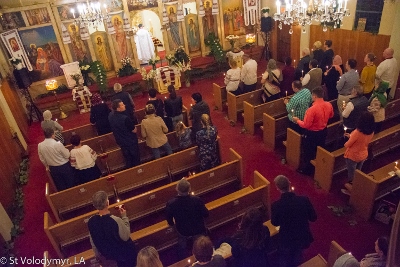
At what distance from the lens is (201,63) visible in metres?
12.2

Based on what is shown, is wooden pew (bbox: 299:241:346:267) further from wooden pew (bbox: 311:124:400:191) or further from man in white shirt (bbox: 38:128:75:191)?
man in white shirt (bbox: 38:128:75:191)

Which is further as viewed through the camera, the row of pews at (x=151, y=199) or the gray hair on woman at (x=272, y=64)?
Answer: the gray hair on woman at (x=272, y=64)

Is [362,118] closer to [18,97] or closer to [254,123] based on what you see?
[254,123]

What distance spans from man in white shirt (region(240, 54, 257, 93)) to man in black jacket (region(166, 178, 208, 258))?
16.3 feet

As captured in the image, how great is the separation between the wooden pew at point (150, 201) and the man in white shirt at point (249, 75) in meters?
3.16

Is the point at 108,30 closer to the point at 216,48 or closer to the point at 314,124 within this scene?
the point at 216,48

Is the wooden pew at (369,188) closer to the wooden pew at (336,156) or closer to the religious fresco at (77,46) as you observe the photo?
the wooden pew at (336,156)

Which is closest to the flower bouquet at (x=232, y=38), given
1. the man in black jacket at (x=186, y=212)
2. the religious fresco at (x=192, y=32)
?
the religious fresco at (x=192, y=32)

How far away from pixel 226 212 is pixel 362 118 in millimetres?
2410

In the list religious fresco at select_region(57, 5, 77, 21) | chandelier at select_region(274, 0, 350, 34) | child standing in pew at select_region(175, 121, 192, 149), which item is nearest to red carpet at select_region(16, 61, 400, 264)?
child standing in pew at select_region(175, 121, 192, 149)

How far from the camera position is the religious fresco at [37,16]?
33.5ft

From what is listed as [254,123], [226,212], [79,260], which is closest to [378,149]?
[254,123]

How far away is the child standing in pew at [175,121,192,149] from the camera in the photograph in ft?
18.7

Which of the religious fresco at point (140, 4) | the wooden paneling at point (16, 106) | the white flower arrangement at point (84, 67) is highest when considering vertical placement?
the religious fresco at point (140, 4)
